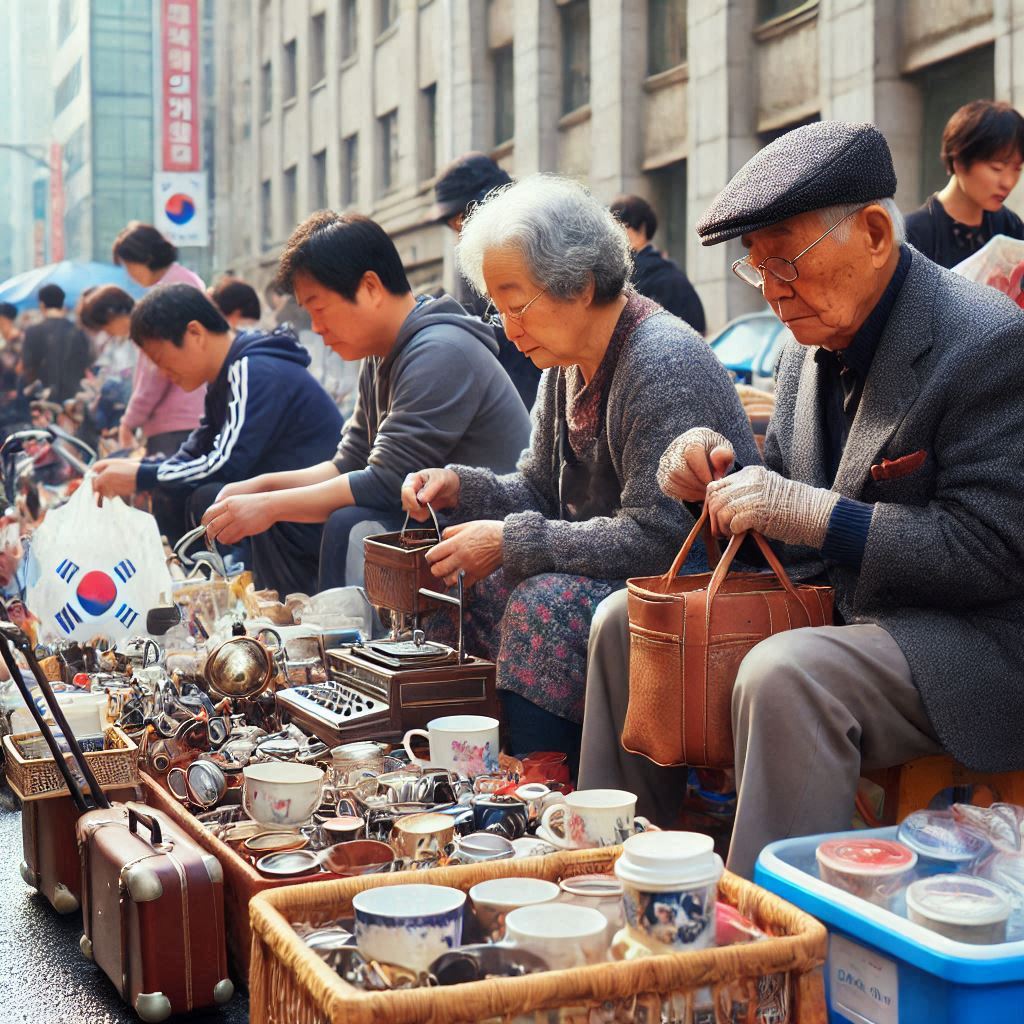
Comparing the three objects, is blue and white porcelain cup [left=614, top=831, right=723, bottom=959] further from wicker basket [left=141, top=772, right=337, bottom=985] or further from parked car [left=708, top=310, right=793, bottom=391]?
parked car [left=708, top=310, right=793, bottom=391]

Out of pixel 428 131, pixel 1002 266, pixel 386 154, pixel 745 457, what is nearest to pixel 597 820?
pixel 745 457

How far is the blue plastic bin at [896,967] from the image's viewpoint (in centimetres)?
154

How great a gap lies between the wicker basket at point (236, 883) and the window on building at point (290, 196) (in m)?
25.7

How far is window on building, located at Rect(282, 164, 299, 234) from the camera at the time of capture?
27266 millimetres

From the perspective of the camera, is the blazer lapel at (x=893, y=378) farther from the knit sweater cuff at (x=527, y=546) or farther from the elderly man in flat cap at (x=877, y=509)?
the knit sweater cuff at (x=527, y=546)

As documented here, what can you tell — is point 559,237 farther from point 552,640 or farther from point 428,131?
point 428,131

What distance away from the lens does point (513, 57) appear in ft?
58.7

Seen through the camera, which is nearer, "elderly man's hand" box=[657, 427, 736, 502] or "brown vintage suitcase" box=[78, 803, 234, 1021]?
"brown vintage suitcase" box=[78, 803, 234, 1021]

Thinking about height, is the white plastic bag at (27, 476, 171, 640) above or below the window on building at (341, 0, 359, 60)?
below

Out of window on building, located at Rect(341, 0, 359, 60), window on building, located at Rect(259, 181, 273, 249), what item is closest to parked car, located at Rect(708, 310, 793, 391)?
window on building, located at Rect(341, 0, 359, 60)

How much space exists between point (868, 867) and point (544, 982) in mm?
560

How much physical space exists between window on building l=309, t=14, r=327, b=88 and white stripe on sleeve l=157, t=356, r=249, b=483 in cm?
2168

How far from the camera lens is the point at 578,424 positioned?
3.14m

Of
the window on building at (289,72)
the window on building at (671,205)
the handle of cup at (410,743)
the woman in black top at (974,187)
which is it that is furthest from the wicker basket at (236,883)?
the window on building at (289,72)
